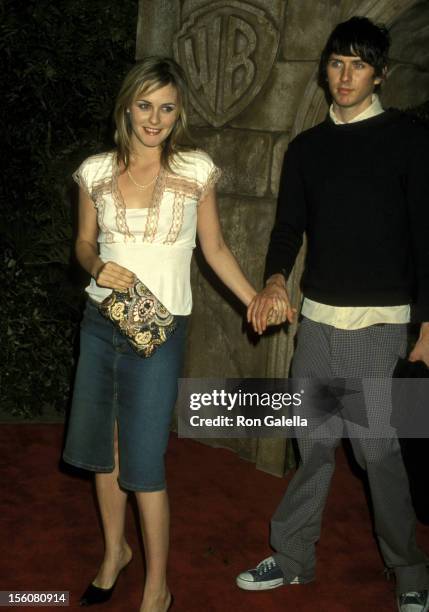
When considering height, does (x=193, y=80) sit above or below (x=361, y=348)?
above

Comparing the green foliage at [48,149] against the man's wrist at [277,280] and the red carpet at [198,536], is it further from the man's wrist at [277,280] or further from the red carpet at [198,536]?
the man's wrist at [277,280]

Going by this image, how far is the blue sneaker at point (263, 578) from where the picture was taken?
304 cm

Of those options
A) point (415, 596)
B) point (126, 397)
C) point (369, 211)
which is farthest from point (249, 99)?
point (415, 596)

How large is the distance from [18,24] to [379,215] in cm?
345

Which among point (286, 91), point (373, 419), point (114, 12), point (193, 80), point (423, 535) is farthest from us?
point (114, 12)

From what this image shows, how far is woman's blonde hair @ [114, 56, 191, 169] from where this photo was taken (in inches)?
97.3

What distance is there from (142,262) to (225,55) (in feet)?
6.29

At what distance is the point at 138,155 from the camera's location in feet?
8.49

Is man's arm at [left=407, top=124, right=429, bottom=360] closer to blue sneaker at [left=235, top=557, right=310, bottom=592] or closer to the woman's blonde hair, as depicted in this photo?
the woman's blonde hair

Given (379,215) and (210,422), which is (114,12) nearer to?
(210,422)

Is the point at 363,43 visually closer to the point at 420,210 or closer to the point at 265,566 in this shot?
the point at 420,210

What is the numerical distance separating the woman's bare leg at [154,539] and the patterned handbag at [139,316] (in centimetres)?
53

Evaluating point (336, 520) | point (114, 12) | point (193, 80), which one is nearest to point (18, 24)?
point (114, 12)

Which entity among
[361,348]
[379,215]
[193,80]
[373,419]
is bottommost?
[373,419]
